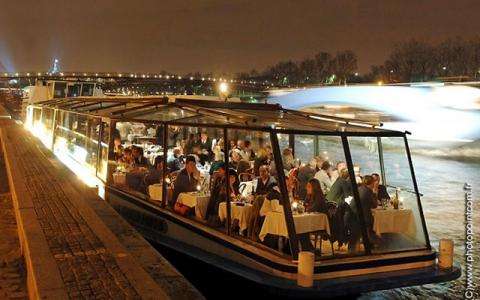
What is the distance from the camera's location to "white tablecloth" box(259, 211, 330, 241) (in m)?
7.40

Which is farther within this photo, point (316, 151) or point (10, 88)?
point (10, 88)

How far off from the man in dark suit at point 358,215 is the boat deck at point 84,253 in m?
2.97

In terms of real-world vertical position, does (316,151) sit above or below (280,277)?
above

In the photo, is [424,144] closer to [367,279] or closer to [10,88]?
[367,279]

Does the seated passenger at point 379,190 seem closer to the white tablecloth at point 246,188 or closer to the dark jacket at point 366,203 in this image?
the dark jacket at point 366,203

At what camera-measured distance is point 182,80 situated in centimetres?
9056

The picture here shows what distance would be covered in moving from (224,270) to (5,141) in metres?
19.3

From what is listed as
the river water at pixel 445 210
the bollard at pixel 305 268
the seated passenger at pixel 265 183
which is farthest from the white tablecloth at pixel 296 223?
the river water at pixel 445 210

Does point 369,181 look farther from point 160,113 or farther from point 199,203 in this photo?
point 160,113

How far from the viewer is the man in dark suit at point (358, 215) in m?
7.74

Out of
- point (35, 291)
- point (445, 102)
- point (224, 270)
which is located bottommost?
point (224, 270)

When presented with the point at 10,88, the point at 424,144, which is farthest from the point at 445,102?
the point at 10,88

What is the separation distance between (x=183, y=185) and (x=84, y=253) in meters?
3.60

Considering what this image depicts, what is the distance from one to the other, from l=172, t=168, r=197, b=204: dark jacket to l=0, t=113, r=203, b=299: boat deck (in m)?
1.26
